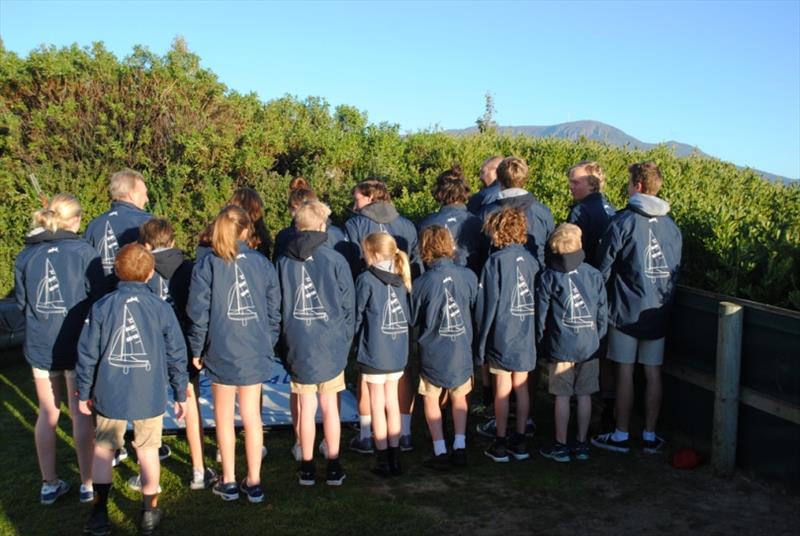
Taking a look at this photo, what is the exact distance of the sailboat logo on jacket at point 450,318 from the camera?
582 centimetres

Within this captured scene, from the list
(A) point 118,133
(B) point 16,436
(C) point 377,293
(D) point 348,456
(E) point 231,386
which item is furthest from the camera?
(A) point 118,133

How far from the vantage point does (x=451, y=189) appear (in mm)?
6824

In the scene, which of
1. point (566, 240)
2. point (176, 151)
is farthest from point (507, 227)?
point (176, 151)

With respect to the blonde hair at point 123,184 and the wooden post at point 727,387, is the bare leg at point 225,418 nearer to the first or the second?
the blonde hair at point 123,184

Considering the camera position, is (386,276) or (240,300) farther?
(386,276)

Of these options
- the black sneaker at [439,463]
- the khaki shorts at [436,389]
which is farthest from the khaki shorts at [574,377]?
the black sneaker at [439,463]

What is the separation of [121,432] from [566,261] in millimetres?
3432

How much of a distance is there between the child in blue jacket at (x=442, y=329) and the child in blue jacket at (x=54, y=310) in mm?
2411

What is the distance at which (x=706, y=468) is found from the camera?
18.9ft

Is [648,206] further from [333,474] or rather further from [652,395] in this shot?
[333,474]

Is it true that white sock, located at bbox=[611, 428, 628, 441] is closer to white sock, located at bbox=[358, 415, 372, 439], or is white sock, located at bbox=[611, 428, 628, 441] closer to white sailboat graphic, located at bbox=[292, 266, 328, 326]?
white sock, located at bbox=[358, 415, 372, 439]

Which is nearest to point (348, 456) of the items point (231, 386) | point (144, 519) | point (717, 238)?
point (231, 386)

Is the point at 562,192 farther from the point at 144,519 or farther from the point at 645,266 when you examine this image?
the point at 144,519

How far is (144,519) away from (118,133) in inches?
296
